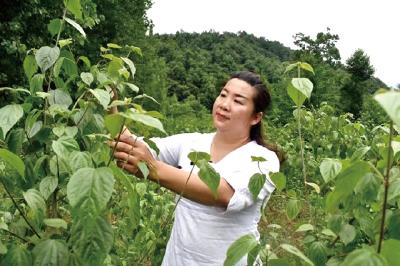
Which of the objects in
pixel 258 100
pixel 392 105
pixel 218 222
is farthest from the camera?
pixel 258 100

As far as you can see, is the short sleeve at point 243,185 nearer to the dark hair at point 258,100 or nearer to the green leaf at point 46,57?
the dark hair at point 258,100

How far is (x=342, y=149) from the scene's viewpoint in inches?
168

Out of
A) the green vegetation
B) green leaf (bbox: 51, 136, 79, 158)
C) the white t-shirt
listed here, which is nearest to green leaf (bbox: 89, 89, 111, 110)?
the green vegetation

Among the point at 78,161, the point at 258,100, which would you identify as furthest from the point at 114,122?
the point at 258,100

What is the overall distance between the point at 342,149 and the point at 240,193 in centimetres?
268

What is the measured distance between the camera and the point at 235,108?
2004 millimetres

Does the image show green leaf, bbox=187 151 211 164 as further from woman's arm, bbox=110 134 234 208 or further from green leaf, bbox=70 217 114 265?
green leaf, bbox=70 217 114 265

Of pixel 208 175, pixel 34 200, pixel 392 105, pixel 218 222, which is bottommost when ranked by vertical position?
pixel 218 222

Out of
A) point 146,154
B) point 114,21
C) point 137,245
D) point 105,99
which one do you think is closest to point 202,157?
point 146,154

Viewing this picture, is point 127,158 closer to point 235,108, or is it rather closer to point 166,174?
point 166,174

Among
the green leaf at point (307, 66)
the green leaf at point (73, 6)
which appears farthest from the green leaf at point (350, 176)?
the green leaf at point (73, 6)

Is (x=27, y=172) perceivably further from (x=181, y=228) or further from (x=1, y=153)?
(x=181, y=228)

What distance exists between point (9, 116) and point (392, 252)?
800mm

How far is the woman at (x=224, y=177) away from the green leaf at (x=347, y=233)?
41 centimetres
